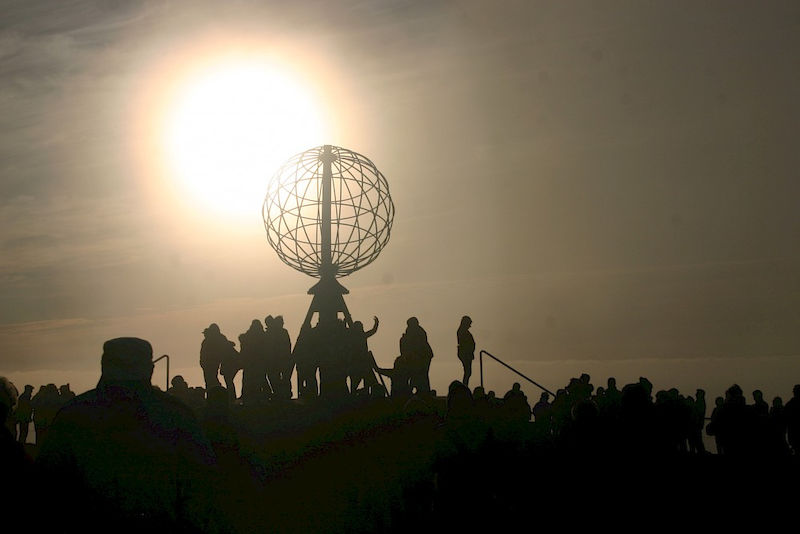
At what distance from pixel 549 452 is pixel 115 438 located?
10.5 m

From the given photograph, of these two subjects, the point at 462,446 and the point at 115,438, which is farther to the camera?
the point at 462,446

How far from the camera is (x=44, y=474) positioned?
4504mm

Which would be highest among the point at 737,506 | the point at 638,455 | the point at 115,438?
the point at 115,438

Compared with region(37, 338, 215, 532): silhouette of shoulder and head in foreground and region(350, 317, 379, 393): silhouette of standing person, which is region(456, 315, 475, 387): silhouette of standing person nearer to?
region(350, 317, 379, 393): silhouette of standing person

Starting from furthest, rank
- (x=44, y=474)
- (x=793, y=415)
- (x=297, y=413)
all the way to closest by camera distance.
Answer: (x=297, y=413)
(x=793, y=415)
(x=44, y=474)

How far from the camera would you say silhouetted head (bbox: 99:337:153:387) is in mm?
4770

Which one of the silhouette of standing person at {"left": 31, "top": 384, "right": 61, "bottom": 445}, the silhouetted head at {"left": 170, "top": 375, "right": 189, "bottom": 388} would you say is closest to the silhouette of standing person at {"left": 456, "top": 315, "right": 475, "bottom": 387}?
the silhouetted head at {"left": 170, "top": 375, "right": 189, "bottom": 388}

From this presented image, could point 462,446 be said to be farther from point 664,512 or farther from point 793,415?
point 793,415

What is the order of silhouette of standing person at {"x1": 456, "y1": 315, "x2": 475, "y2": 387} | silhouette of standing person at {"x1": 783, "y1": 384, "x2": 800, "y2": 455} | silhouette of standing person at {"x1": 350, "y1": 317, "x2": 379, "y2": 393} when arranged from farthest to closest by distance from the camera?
silhouette of standing person at {"x1": 456, "y1": 315, "x2": 475, "y2": 387}, silhouette of standing person at {"x1": 350, "y1": 317, "x2": 379, "y2": 393}, silhouette of standing person at {"x1": 783, "y1": 384, "x2": 800, "y2": 455}

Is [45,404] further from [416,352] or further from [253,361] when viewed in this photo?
[416,352]

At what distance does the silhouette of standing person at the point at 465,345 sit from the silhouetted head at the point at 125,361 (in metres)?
16.4

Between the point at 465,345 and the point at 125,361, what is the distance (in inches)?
649

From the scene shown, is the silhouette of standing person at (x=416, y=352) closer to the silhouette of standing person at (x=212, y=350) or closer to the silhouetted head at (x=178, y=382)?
the silhouette of standing person at (x=212, y=350)

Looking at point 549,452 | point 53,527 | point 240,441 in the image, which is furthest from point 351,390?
point 53,527
